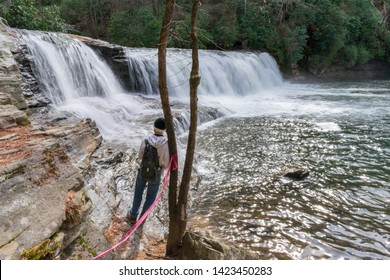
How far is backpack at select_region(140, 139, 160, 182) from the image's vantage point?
4.62 meters

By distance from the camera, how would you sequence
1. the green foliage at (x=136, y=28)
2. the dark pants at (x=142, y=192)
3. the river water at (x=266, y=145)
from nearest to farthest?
the dark pants at (x=142, y=192)
the river water at (x=266, y=145)
the green foliage at (x=136, y=28)

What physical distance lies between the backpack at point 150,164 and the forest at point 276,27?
1676 cm

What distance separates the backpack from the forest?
16756 millimetres

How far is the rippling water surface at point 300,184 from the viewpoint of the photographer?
4980 millimetres

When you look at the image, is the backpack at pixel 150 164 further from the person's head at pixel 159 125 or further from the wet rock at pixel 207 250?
the wet rock at pixel 207 250

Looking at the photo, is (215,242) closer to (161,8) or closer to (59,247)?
(59,247)

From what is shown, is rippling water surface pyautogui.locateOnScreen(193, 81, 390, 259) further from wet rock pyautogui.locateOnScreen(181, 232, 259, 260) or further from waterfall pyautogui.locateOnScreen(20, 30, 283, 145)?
waterfall pyautogui.locateOnScreen(20, 30, 283, 145)

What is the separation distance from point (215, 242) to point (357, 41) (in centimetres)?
2594

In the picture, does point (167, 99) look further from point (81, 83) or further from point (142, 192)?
point (81, 83)

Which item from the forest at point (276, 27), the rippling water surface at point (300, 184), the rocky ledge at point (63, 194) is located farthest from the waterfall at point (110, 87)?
the forest at point (276, 27)

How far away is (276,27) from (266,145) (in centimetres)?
1654

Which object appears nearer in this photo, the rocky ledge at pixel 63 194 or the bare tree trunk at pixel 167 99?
the rocky ledge at pixel 63 194

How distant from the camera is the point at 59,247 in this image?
360 centimetres

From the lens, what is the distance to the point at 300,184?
6.80 meters
